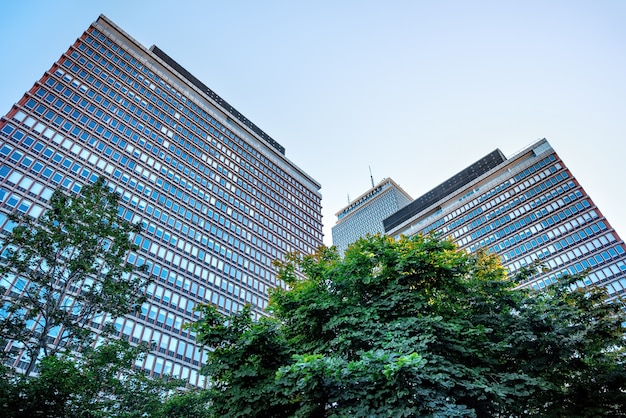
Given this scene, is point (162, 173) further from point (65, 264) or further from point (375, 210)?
point (375, 210)

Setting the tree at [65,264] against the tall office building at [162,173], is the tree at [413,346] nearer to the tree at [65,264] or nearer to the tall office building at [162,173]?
the tree at [65,264]

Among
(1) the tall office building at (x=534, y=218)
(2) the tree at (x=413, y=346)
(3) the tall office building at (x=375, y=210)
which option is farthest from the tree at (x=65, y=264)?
(3) the tall office building at (x=375, y=210)

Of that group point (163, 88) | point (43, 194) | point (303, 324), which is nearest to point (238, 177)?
point (163, 88)

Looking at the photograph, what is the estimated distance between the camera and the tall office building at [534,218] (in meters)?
71.3

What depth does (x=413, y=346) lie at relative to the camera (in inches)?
430

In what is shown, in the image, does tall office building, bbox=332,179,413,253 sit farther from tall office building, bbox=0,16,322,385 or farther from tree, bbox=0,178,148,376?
tree, bbox=0,178,148,376

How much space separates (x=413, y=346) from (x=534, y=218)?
86564 millimetres

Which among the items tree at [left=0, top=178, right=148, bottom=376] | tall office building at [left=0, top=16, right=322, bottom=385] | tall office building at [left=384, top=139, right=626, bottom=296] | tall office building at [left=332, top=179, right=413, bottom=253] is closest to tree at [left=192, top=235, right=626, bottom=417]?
Answer: tree at [left=0, top=178, right=148, bottom=376]

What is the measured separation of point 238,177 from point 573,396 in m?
77.7

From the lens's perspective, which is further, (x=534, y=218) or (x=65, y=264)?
(x=534, y=218)

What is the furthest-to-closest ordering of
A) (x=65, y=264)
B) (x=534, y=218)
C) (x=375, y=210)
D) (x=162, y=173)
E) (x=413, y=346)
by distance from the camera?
(x=375, y=210) → (x=534, y=218) → (x=162, y=173) → (x=65, y=264) → (x=413, y=346)

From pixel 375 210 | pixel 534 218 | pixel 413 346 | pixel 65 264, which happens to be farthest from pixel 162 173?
pixel 375 210

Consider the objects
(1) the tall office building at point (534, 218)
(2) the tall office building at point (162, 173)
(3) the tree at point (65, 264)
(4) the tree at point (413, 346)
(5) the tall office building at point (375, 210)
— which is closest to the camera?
(4) the tree at point (413, 346)

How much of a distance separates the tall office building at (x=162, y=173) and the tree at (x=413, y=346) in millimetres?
38301
